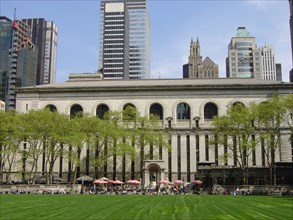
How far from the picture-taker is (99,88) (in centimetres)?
9662

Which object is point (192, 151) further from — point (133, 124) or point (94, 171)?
point (94, 171)

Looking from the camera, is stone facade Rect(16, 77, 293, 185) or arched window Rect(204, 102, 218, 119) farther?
arched window Rect(204, 102, 218, 119)

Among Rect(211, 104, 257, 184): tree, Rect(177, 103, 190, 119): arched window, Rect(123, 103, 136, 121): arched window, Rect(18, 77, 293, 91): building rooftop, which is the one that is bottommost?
Rect(211, 104, 257, 184): tree

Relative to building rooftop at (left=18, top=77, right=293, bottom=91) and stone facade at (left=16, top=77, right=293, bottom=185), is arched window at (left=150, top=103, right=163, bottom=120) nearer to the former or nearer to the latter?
stone facade at (left=16, top=77, right=293, bottom=185)

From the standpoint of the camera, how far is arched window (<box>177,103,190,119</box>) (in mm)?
95375

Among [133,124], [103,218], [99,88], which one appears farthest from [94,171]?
[103,218]

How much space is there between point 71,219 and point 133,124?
6668 centimetres

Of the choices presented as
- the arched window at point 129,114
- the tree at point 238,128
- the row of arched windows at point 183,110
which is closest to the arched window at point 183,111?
the row of arched windows at point 183,110

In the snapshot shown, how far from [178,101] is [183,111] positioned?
2.69m

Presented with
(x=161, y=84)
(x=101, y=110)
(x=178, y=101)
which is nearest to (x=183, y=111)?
(x=178, y=101)

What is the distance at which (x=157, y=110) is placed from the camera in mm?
96625

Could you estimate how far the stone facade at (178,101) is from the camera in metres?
90.8

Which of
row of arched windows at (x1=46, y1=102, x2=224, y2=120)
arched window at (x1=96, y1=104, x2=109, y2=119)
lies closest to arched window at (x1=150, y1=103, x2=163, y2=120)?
row of arched windows at (x1=46, y1=102, x2=224, y2=120)

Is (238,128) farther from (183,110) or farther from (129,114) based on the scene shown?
(129,114)
